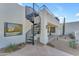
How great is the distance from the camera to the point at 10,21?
250cm

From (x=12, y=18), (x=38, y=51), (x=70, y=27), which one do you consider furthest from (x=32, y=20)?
(x=70, y=27)

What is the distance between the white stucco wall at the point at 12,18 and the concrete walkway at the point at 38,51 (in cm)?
19

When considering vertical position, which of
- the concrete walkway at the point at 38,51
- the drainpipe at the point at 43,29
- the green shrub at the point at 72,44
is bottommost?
the concrete walkway at the point at 38,51

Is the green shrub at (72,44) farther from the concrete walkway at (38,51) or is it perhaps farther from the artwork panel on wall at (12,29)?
the artwork panel on wall at (12,29)

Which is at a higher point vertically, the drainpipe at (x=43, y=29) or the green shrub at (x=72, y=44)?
the drainpipe at (x=43, y=29)

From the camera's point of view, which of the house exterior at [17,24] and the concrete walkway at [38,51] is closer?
the house exterior at [17,24]

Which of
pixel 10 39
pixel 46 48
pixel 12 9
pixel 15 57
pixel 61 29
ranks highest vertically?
pixel 12 9

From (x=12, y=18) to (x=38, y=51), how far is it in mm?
793

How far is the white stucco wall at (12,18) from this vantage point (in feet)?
8.14

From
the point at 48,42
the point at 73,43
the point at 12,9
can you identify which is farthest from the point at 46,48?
the point at 12,9

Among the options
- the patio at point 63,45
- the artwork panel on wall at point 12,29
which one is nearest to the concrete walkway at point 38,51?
the patio at point 63,45

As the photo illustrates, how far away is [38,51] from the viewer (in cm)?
264

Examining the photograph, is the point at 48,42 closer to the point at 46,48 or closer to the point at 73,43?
the point at 46,48

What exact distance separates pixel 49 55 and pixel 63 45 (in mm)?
335
